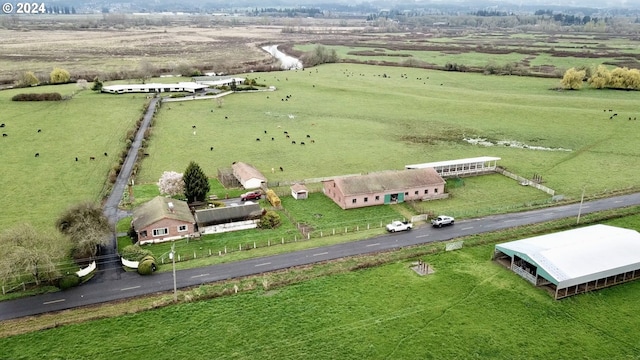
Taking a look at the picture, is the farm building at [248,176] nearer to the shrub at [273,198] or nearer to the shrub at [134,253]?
the shrub at [273,198]

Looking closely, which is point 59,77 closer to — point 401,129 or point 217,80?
point 217,80

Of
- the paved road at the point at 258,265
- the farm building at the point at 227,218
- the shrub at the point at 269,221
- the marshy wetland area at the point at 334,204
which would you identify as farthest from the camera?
the shrub at the point at 269,221

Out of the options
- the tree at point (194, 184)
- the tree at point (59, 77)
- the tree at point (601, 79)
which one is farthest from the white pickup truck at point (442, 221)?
the tree at point (59, 77)

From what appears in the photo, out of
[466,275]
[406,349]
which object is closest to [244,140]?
[466,275]

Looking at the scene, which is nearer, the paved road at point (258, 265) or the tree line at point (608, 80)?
the paved road at point (258, 265)

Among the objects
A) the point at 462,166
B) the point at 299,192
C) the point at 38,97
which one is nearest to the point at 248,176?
the point at 299,192

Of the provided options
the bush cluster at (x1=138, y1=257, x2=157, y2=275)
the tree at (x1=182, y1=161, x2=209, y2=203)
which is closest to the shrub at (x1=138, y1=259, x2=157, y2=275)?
the bush cluster at (x1=138, y1=257, x2=157, y2=275)

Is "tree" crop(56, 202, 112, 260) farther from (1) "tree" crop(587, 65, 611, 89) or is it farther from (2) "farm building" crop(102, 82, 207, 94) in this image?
(1) "tree" crop(587, 65, 611, 89)
